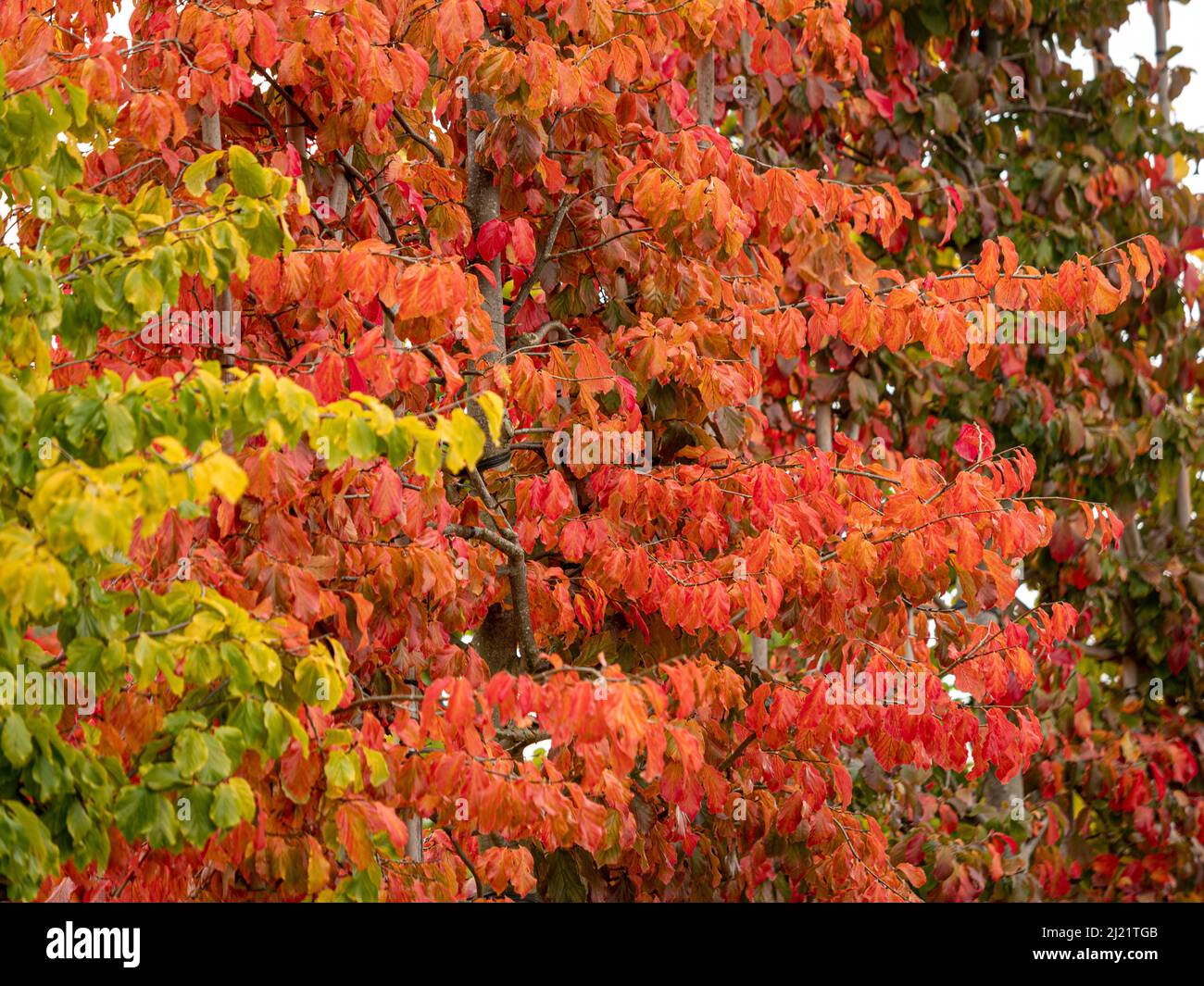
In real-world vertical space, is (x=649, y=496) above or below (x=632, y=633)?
above

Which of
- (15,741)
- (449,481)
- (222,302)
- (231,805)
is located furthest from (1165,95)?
(15,741)

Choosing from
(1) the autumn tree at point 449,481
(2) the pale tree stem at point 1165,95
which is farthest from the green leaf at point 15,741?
(2) the pale tree stem at point 1165,95

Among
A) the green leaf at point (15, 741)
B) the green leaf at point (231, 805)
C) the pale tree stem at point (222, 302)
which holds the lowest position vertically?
the green leaf at point (231, 805)

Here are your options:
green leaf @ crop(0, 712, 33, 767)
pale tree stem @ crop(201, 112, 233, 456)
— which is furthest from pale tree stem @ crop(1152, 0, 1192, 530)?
green leaf @ crop(0, 712, 33, 767)

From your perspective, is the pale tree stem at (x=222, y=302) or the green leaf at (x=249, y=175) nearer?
the green leaf at (x=249, y=175)

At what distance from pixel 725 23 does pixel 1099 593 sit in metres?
5.11

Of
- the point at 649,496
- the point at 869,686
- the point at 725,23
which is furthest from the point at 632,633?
the point at 725,23

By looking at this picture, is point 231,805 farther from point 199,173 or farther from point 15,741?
point 199,173

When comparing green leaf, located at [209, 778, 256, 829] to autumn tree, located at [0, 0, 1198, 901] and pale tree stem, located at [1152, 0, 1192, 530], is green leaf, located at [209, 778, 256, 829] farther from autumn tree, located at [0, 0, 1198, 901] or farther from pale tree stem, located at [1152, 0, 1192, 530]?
pale tree stem, located at [1152, 0, 1192, 530]

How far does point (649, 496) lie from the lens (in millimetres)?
5918

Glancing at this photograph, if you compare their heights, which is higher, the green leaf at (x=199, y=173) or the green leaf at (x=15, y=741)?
the green leaf at (x=199, y=173)

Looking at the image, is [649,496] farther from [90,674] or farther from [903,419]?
[903,419]

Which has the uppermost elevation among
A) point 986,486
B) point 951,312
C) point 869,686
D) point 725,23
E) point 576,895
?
point 725,23

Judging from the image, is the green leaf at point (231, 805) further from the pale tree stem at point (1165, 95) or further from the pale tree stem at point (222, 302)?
the pale tree stem at point (1165, 95)
